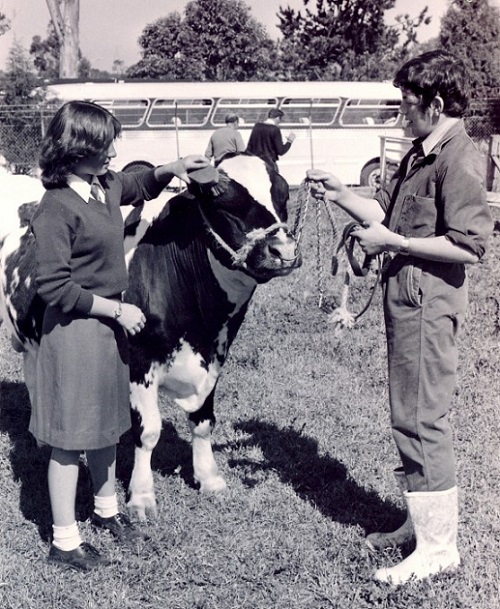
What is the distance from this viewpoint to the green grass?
3.12 meters

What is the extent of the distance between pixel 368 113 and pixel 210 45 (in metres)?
29.1

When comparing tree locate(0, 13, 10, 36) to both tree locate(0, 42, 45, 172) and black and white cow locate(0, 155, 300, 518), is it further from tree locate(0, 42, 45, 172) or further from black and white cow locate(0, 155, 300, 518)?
black and white cow locate(0, 155, 300, 518)

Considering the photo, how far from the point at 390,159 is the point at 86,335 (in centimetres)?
1404

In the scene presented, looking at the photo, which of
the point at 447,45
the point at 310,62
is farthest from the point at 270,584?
the point at 310,62

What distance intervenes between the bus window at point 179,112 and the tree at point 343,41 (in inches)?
1018

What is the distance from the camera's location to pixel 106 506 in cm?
→ 355

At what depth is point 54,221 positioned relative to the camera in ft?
9.45

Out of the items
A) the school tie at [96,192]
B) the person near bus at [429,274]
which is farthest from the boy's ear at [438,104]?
the school tie at [96,192]

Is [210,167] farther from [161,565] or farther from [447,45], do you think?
[447,45]

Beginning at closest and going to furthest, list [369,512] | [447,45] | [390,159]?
1. [369,512]
2. [390,159]
3. [447,45]

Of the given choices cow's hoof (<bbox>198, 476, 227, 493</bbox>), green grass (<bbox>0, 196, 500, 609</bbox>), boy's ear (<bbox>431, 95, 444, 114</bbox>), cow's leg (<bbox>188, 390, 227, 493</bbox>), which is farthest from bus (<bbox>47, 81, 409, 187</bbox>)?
boy's ear (<bbox>431, 95, 444, 114</bbox>)

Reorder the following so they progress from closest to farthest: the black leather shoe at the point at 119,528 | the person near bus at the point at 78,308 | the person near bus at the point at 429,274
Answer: the person near bus at the point at 429,274
the person near bus at the point at 78,308
the black leather shoe at the point at 119,528

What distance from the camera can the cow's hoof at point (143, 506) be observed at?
148 inches

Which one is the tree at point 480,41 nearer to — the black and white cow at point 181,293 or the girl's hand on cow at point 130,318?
the black and white cow at point 181,293
